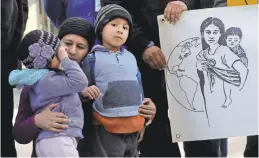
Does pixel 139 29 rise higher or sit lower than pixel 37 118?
higher

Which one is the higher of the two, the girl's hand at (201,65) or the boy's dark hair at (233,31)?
the boy's dark hair at (233,31)

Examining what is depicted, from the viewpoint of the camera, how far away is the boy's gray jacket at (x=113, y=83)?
172 cm

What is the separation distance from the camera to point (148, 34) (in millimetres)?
2084

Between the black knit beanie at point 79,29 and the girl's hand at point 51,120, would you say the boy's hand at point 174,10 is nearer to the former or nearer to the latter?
the black knit beanie at point 79,29

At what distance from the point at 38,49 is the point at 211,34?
796mm

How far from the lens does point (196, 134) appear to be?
1977 millimetres

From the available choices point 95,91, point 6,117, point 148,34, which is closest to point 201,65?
point 148,34

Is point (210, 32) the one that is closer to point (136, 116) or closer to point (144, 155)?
point (136, 116)

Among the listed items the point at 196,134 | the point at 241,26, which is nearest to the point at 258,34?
the point at 241,26

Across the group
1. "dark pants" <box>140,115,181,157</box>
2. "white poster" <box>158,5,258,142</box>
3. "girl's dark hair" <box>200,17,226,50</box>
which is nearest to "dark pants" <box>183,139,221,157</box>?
"dark pants" <box>140,115,181,157</box>

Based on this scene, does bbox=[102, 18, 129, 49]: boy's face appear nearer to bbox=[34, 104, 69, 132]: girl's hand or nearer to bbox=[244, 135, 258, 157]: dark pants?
bbox=[34, 104, 69, 132]: girl's hand

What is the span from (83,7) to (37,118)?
0.78 m

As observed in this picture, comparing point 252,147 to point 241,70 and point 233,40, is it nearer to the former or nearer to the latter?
point 241,70

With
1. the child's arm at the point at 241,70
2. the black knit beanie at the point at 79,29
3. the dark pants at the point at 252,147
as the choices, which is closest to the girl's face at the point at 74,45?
the black knit beanie at the point at 79,29
